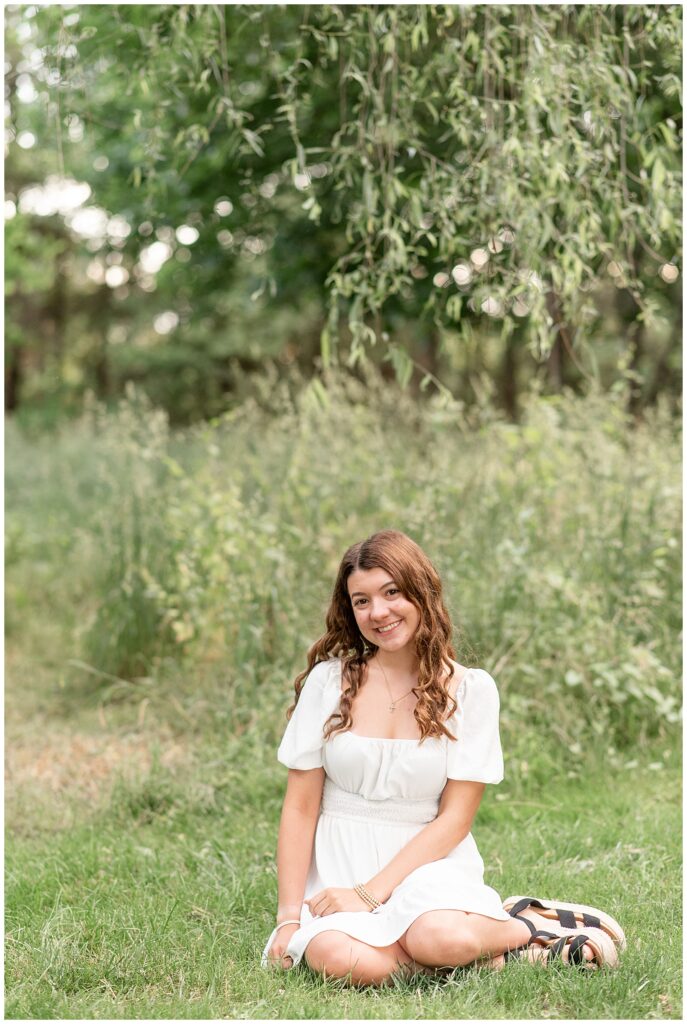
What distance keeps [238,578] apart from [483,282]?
2.01 metres

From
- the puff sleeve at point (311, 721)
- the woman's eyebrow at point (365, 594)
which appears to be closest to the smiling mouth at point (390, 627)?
the woman's eyebrow at point (365, 594)

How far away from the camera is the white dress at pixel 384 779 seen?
2996 millimetres

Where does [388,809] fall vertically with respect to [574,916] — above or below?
above

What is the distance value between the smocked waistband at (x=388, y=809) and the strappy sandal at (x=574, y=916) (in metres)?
0.35

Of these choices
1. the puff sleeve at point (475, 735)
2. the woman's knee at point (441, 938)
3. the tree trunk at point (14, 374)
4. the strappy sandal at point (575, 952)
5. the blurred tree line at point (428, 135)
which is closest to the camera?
the woman's knee at point (441, 938)

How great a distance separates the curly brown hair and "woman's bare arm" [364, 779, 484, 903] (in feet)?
0.51

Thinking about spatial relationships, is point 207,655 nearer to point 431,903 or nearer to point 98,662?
point 98,662

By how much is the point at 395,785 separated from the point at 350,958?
1.54 ft

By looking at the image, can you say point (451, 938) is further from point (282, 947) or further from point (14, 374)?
point (14, 374)

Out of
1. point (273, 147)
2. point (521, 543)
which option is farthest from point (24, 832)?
point (273, 147)

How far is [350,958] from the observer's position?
2.75 meters

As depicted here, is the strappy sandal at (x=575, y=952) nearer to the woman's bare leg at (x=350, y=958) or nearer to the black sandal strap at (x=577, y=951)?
the black sandal strap at (x=577, y=951)

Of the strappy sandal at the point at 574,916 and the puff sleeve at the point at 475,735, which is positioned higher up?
the puff sleeve at the point at 475,735

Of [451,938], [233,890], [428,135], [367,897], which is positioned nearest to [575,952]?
[451,938]
